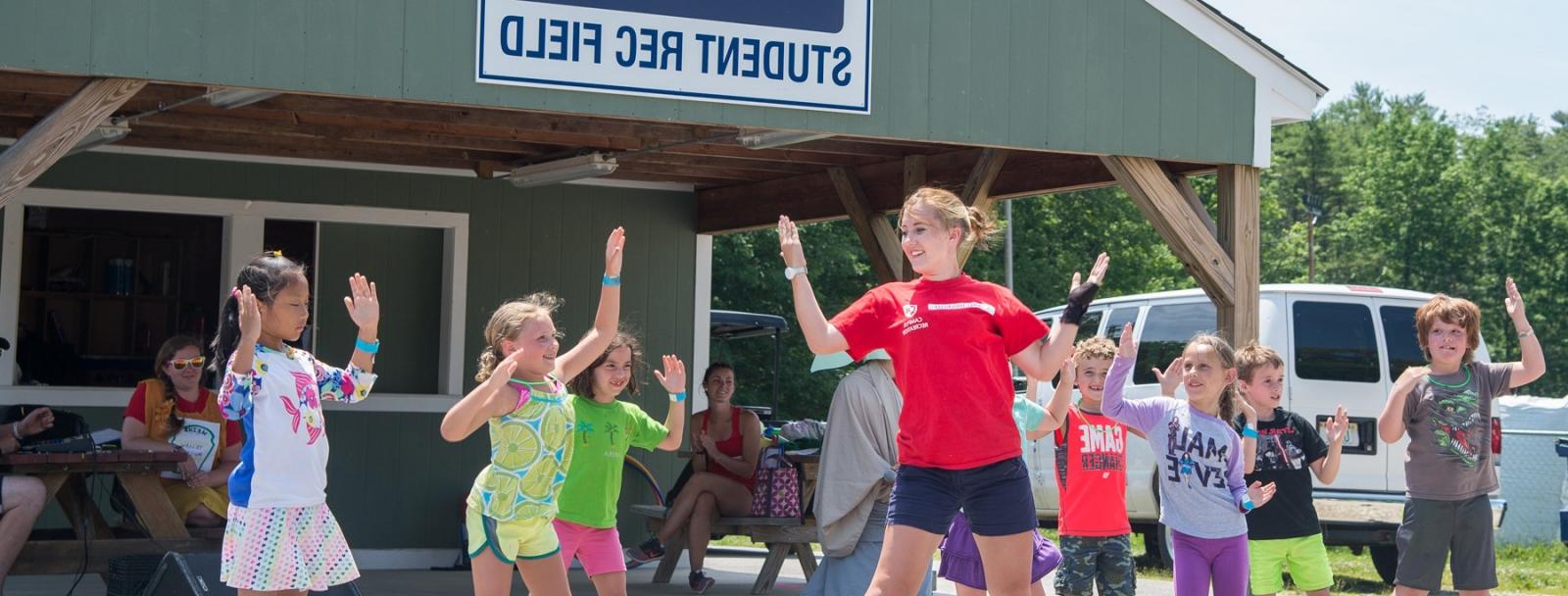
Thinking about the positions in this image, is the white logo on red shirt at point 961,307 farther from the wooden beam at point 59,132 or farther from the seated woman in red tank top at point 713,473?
the seated woman in red tank top at point 713,473

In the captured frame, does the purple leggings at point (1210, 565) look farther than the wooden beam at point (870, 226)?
No

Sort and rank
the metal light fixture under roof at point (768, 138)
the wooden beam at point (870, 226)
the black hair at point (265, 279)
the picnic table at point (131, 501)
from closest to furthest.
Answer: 1. the black hair at point (265, 279)
2. the picnic table at point (131, 501)
3. the metal light fixture under roof at point (768, 138)
4. the wooden beam at point (870, 226)

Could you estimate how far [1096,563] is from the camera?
738 cm

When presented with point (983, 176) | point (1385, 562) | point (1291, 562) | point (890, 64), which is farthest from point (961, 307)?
point (1385, 562)

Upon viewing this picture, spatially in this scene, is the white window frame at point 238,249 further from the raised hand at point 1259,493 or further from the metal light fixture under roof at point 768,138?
the raised hand at point 1259,493

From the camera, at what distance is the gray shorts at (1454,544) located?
732cm

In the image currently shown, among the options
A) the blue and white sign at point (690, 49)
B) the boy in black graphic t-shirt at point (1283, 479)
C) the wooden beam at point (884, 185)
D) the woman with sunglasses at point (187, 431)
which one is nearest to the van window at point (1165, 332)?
the wooden beam at point (884, 185)

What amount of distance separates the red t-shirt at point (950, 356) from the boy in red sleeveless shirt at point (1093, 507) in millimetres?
1967

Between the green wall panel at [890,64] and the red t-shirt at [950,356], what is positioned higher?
the green wall panel at [890,64]

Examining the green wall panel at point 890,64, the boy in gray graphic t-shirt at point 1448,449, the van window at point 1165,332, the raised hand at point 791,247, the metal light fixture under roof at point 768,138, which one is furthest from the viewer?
the van window at point 1165,332

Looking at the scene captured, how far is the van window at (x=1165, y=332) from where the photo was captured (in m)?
12.5

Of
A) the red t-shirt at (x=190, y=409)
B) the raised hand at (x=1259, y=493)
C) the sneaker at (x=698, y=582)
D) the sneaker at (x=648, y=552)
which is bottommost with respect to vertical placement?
the sneaker at (x=698, y=582)

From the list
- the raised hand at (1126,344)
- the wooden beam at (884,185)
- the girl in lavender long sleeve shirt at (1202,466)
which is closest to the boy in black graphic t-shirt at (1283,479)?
the girl in lavender long sleeve shirt at (1202,466)

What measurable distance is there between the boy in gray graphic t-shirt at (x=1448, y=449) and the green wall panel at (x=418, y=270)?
6.20m
